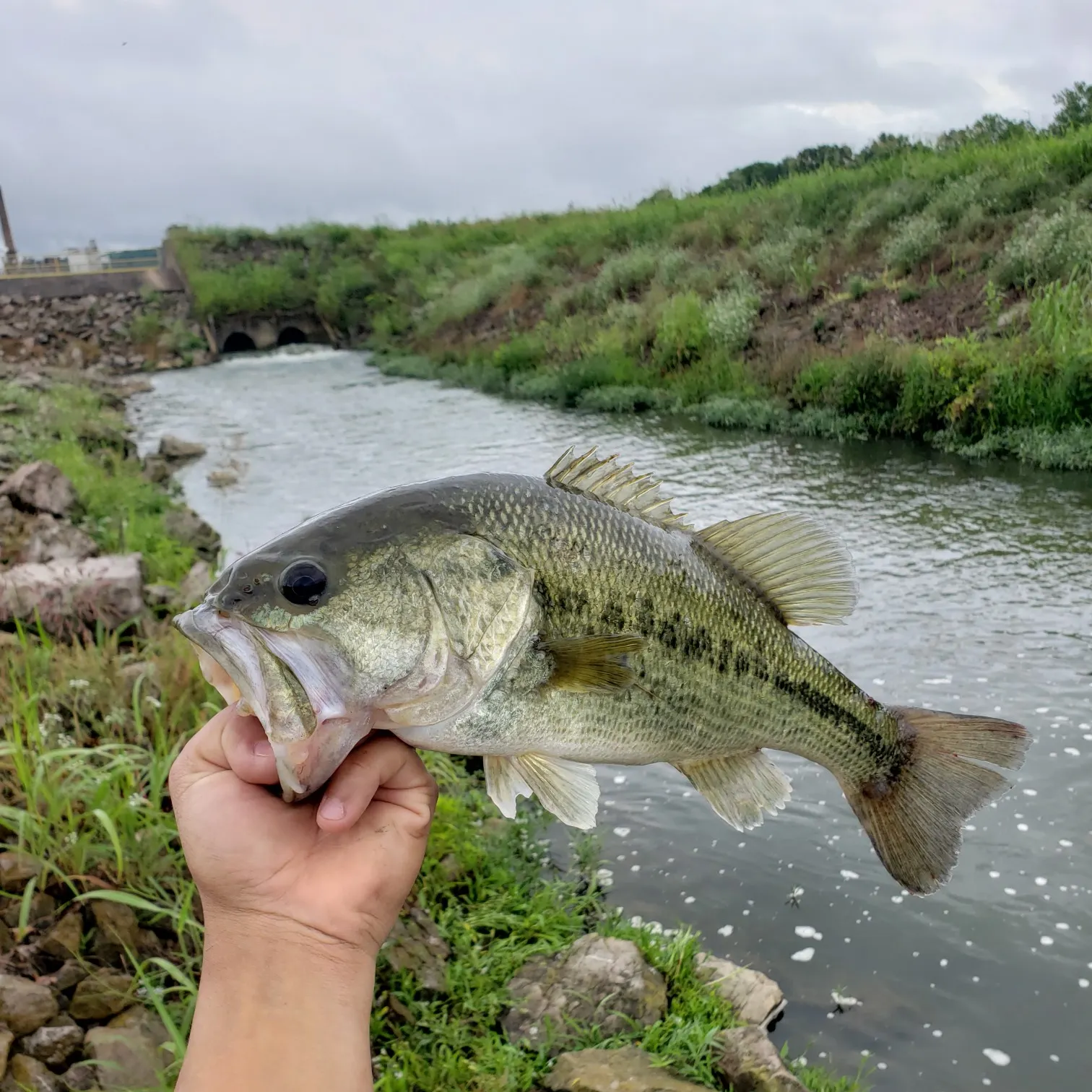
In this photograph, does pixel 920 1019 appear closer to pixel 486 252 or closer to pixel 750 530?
pixel 750 530

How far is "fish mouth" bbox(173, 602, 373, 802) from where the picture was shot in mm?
1650

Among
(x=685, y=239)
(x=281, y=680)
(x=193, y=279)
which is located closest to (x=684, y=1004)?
(x=281, y=680)

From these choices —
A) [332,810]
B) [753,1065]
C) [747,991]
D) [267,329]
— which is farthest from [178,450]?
[267,329]

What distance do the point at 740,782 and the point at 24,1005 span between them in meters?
2.48

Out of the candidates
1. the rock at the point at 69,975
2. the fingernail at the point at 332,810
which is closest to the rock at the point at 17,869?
the rock at the point at 69,975

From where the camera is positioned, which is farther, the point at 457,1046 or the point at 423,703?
the point at 457,1046

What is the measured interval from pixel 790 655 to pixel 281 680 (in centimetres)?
129

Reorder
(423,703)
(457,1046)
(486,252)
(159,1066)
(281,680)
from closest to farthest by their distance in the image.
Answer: (281,680)
(423,703)
(159,1066)
(457,1046)
(486,252)

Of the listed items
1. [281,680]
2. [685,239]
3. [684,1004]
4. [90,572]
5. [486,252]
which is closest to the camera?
[281,680]

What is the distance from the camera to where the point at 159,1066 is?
3.05 meters

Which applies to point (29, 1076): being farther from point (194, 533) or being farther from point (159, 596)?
point (194, 533)

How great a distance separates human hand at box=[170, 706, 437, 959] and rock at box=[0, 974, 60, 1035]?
1658 mm

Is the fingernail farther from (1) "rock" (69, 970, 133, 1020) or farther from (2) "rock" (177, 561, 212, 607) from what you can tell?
(2) "rock" (177, 561, 212, 607)

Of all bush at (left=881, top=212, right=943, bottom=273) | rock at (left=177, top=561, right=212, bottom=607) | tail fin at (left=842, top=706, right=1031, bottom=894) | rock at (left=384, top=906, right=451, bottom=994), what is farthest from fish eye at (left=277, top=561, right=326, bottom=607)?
bush at (left=881, top=212, right=943, bottom=273)
